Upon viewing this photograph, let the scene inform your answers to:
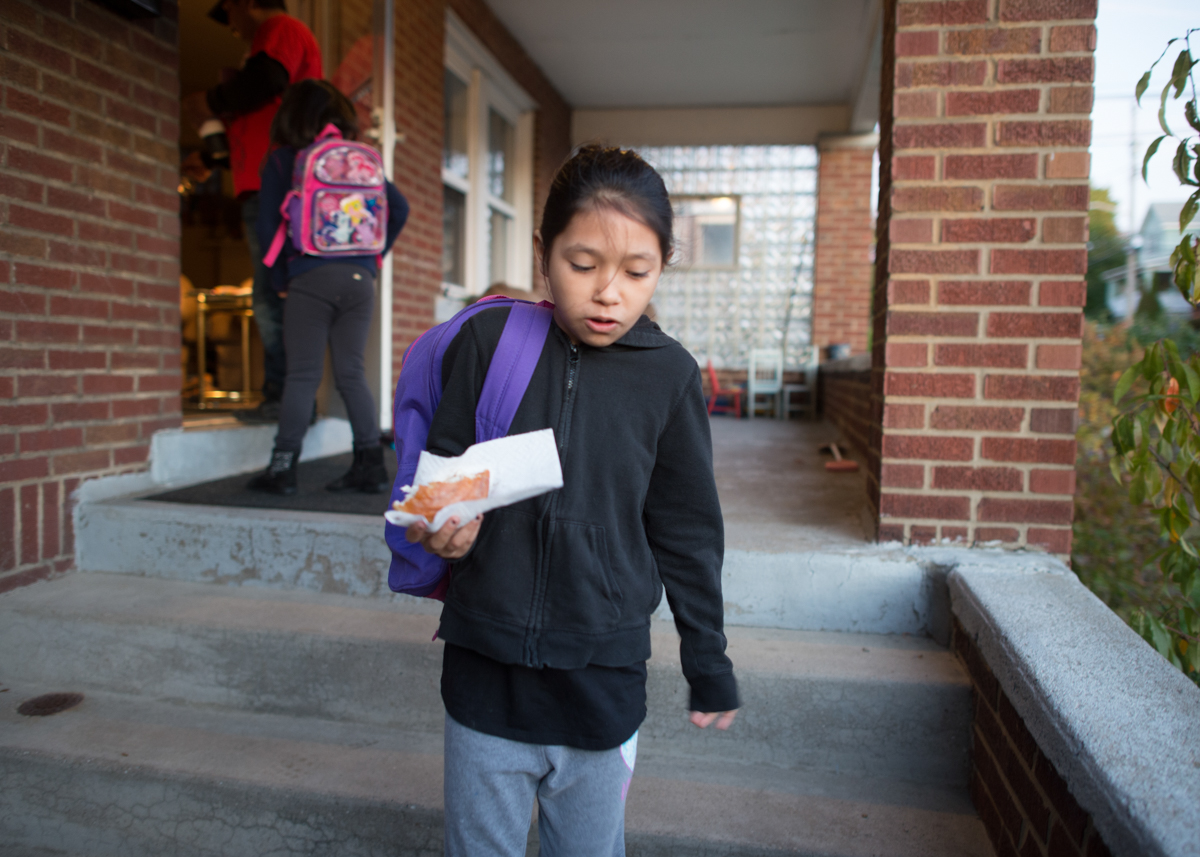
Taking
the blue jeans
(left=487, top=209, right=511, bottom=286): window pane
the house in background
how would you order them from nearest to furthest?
the blue jeans < (left=487, top=209, right=511, bottom=286): window pane < the house in background

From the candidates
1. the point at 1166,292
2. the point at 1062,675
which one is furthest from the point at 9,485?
the point at 1166,292

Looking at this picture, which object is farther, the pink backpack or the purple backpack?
the pink backpack

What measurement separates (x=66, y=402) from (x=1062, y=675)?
2932mm

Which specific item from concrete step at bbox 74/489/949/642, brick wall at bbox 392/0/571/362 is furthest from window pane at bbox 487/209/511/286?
concrete step at bbox 74/489/949/642

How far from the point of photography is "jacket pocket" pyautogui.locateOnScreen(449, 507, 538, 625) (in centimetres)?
105

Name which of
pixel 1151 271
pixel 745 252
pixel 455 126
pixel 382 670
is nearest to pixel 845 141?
pixel 745 252

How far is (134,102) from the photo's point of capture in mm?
2754

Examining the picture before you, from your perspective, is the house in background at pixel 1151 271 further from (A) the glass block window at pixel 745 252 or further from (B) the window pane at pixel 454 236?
(B) the window pane at pixel 454 236

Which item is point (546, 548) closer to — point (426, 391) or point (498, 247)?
point (426, 391)

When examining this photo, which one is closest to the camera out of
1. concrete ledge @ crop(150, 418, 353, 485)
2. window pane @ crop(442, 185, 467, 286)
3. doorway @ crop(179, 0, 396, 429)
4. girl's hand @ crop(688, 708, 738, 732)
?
girl's hand @ crop(688, 708, 738, 732)

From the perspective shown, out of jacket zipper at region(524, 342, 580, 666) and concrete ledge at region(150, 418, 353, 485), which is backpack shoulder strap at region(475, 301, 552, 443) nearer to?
jacket zipper at region(524, 342, 580, 666)

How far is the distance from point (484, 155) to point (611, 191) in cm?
604

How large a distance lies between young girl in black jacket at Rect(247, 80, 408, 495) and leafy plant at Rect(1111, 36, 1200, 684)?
2.48m

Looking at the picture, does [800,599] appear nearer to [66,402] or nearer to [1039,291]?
[1039,291]
